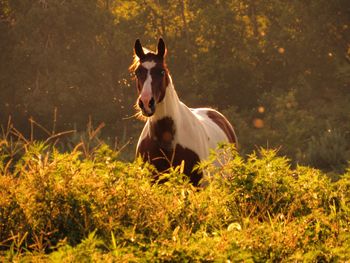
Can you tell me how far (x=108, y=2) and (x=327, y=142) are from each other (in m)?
16.2

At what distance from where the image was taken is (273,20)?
34.9 metres

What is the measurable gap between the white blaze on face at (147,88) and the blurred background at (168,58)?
2158cm

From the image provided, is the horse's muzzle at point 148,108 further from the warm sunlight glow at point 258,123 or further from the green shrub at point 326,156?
the warm sunlight glow at point 258,123

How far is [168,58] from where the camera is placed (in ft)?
108

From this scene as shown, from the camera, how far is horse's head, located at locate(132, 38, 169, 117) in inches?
357

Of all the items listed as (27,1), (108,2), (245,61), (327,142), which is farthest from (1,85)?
(327,142)

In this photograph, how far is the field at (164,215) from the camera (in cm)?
591

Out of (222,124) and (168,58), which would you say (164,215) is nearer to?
(222,124)

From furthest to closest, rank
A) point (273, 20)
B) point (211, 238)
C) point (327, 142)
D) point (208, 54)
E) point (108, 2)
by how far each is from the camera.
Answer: point (108, 2)
point (273, 20)
point (208, 54)
point (327, 142)
point (211, 238)

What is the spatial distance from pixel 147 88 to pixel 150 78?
0.21 meters

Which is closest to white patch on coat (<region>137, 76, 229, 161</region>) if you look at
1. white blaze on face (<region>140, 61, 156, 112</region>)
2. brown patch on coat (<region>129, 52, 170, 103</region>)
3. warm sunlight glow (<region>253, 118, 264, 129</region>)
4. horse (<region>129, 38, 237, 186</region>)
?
horse (<region>129, 38, 237, 186</region>)

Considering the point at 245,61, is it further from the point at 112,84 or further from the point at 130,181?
the point at 130,181

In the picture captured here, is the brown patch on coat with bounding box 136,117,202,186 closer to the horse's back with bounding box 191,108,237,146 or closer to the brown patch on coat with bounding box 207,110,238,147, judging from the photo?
the horse's back with bounding box 191,108,237,146

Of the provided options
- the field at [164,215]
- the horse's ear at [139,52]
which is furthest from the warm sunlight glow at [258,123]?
the field at [164,215]
